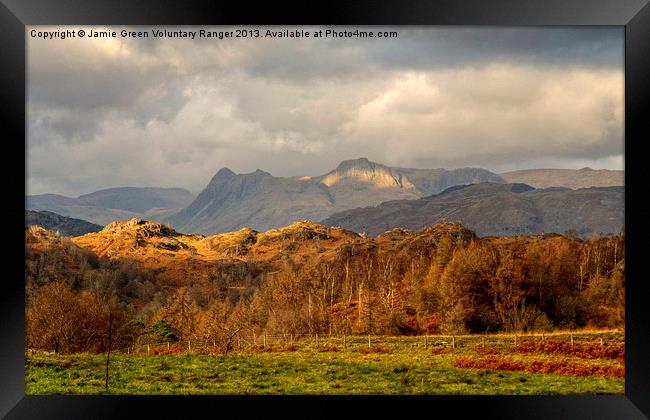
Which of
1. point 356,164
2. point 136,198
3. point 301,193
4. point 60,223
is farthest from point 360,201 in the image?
point 60,223

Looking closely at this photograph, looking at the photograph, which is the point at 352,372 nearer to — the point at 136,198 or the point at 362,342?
the point at 362,342

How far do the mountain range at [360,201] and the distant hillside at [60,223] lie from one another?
1.22m

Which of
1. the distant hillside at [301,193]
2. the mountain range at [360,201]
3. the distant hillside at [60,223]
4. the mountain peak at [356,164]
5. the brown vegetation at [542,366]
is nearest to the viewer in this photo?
the brown vegetation at [542,366]

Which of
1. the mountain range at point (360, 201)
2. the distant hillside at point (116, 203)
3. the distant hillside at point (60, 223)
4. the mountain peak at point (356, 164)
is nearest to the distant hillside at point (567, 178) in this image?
the mountain range at point (360, 201)

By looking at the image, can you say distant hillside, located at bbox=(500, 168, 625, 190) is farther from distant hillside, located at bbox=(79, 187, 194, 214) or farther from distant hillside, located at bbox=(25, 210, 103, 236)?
distant hillside, located at bbox=(25, 210, 103, 236)

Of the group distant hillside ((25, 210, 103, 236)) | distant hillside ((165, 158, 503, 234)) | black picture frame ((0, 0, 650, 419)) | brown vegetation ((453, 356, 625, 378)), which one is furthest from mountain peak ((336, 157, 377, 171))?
black picture frame ((0, 0, 650, 419))

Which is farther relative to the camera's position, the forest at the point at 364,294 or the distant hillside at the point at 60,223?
the distant hillside at the point at 60,223

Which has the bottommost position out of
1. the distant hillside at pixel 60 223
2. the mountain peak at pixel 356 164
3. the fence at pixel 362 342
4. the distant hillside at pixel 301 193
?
the fence at pixel 362 342

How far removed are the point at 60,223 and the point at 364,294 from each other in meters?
13.1

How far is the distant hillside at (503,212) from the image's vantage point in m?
22.5

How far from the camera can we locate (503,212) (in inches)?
999
